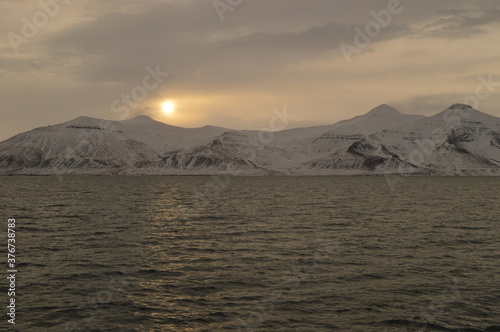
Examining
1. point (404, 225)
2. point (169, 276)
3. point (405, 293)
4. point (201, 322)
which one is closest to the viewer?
point (201, 322)

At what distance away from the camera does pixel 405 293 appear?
91.6ft

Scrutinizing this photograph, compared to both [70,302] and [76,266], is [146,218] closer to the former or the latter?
[76,266]

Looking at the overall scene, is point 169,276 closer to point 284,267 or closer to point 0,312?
point 284,267

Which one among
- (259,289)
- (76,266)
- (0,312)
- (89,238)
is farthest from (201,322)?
(89,238)

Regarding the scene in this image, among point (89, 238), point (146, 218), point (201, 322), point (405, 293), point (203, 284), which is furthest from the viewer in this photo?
point (146, 218)

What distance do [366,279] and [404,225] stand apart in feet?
102

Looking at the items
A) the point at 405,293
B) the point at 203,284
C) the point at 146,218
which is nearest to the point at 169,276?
the point at 203,284

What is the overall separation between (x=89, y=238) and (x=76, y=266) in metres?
13.7

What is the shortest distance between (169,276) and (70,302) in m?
7.96

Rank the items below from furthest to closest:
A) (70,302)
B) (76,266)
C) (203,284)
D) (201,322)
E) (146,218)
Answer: (146,218), (76,266), (203,284), (70,302), (201,322)

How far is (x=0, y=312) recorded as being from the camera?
77.5ft

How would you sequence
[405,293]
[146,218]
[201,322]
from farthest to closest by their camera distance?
[146,218], [405,293], [201,322]

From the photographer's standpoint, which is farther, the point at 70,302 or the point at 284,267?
the point at 284,267

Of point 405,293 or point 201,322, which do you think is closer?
point 201,322
